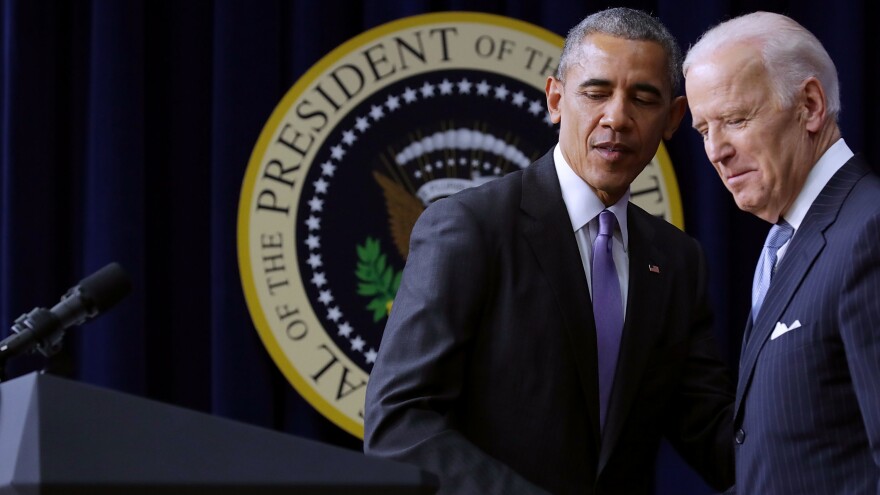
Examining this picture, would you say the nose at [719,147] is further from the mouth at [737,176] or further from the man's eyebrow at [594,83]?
the man's eyebrow at [594,83]

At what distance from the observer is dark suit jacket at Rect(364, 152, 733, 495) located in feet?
5.96

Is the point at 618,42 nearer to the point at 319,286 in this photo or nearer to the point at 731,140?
the point at 731,140

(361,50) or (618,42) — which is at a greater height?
(361,50)

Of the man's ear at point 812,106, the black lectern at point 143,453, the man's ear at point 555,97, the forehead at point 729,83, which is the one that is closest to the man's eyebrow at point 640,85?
the man's ear at point 555,97

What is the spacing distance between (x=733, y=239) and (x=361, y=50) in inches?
45.7

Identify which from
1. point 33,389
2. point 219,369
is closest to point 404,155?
point 219,369

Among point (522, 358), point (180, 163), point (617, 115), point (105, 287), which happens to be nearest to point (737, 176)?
point (617, 115)

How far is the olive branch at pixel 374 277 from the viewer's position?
3.31m

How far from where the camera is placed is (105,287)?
1.60 meters

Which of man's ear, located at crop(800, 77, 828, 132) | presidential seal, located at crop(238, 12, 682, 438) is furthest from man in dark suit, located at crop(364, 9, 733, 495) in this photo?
presidential seal, located at crop(238, 12, 682, 438)

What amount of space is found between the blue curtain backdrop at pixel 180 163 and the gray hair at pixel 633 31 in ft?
4.40

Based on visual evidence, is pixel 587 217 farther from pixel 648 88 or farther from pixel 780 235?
pixel 780 235

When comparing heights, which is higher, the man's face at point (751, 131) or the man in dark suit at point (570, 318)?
the man's face at point (751, 131)

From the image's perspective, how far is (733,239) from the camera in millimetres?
3416
